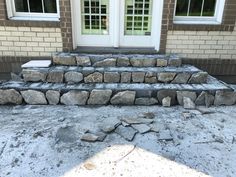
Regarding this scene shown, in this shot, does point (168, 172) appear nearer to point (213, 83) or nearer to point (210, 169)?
point (210, 169)

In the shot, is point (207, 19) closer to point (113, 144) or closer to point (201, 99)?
point (201, 99)

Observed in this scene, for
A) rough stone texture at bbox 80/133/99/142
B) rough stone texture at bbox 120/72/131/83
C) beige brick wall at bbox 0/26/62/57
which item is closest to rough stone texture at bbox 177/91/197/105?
rough stone texture at bbox 120/72/131/83

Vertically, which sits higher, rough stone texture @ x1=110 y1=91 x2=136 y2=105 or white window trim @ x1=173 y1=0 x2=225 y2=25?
white window trim @ x1=173 y1=0 x2=225 y2=25

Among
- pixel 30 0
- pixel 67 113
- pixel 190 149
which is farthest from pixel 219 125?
pixel 30 0

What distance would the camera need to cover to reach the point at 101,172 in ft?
7.15

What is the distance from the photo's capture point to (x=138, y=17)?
4094 mm

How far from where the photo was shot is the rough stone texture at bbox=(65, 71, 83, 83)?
3.57 meters

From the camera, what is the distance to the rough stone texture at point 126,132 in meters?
2.68

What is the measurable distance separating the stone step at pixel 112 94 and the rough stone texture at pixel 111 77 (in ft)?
0.43

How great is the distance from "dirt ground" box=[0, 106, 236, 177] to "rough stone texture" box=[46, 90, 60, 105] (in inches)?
4.4

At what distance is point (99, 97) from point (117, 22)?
1.42 metres

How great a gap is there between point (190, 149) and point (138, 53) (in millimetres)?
2010

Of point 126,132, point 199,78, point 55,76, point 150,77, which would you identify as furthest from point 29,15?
point 199,78

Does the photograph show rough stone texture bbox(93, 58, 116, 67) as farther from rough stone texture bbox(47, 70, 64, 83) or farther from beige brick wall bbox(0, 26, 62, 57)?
beige brick wall bbox(0, 26, 62, 57)
